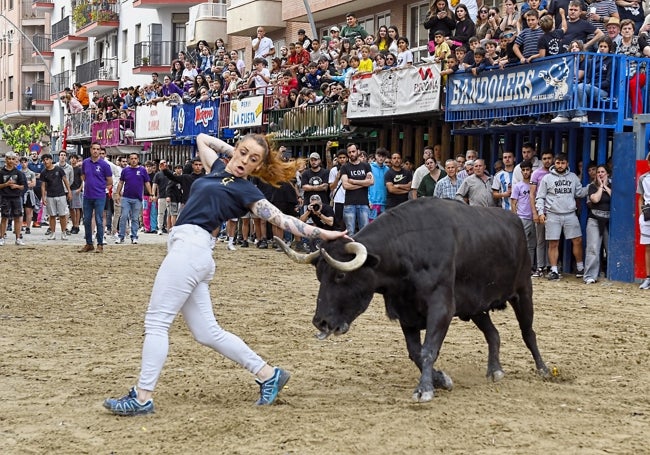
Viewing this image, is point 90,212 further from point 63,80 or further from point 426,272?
point 63,80

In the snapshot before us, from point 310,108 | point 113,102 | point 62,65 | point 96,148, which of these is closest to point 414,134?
point 310,108

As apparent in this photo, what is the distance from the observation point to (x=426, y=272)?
743 cm

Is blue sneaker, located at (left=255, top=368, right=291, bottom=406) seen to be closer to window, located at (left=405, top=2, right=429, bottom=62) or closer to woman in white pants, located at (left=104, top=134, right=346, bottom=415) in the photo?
woman in white pants, located at (left=104, top=134, right=346, bottom=415)

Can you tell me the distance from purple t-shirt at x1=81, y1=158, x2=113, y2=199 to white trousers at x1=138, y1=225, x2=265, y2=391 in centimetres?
1413

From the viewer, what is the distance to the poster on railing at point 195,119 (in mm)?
30031

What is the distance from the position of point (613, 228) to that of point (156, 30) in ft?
125

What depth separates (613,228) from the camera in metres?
15.9

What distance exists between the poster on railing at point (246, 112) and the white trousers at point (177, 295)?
20278mm

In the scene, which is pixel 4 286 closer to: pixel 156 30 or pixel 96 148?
pixel 96 148

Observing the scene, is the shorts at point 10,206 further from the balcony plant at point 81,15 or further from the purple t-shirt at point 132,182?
the balcony plant at point 81,15

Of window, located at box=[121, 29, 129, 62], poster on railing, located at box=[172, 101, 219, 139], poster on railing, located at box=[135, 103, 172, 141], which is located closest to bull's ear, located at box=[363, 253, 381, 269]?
poster on railing, located at box=[172, 101, 219, 139]

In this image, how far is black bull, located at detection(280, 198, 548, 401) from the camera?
7.27m

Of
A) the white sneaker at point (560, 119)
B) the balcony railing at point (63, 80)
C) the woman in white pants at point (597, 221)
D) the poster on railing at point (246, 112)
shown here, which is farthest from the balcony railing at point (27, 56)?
the woman in white pants at point (597, 221)

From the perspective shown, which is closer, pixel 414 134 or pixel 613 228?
pixel 613 228
